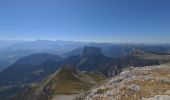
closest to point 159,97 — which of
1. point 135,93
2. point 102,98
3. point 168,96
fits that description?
point 168,96

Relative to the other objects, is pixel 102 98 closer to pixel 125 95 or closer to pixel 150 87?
pixel 125 95

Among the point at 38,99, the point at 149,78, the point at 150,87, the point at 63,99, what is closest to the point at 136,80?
the point at 149,78

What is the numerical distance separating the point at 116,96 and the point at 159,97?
468 centimetres

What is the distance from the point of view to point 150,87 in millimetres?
25828

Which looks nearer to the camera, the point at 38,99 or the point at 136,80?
the point at 136,80

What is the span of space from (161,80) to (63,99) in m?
83.7

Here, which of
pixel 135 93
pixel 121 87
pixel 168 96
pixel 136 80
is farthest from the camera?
pixel 136 80

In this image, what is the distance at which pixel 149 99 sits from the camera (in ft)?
70.5

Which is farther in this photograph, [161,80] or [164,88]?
[161,80]

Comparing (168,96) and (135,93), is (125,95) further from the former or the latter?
(168,96)

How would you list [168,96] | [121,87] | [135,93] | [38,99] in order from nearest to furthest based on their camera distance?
[168,96]
[135,93]
[121,87]
[38,99]

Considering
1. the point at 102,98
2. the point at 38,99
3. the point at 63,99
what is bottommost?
the point at 38,99

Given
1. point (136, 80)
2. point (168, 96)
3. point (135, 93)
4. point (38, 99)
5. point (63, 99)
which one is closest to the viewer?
point (168, 96)

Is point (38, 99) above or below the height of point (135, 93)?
below
